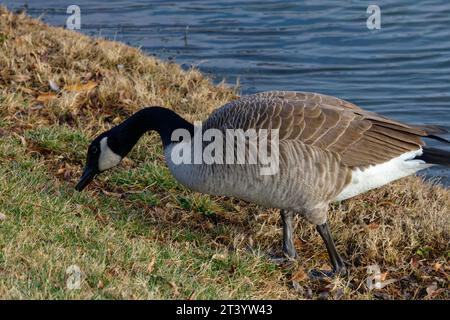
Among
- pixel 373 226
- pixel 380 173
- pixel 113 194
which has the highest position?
pixel 380 173

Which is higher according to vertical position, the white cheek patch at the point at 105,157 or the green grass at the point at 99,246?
the white cheek patch at the point at 105,157

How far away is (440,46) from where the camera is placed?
579 inches

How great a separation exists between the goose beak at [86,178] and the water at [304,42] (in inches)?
212

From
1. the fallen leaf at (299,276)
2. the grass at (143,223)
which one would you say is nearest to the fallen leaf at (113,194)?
the grass at (143,223)

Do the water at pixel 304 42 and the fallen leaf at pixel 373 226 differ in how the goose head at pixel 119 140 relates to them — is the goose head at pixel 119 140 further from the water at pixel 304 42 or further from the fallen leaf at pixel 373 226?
the water at pixel 304 42

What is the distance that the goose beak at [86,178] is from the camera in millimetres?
6844

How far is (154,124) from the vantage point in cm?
688

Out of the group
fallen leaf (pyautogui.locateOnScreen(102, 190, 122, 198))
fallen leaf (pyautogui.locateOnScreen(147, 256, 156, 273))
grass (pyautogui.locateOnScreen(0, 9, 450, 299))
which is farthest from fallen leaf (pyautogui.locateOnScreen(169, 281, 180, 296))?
fallen leaf (pyautogui.locateOnScreen(102, 190, 122, 198))

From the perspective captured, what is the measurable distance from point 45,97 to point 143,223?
271 cm

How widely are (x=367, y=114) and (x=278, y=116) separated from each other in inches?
30.8

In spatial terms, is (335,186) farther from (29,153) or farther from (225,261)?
(29,153)

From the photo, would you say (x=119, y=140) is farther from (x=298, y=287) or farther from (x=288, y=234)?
(x=298, y=287)

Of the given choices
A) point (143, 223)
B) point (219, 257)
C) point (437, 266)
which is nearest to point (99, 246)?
point (219, 257)

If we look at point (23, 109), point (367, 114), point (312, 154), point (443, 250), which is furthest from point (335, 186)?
point (23, 109)
